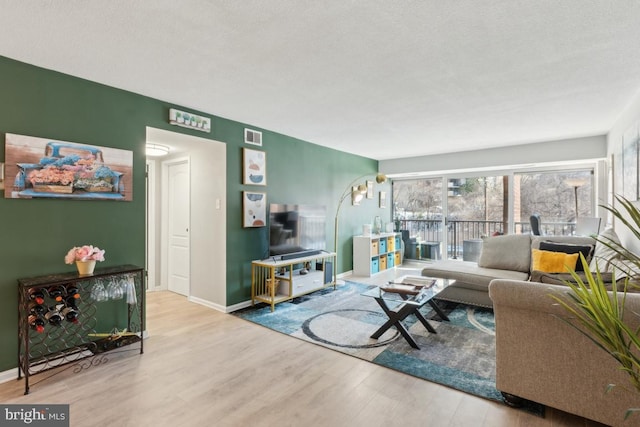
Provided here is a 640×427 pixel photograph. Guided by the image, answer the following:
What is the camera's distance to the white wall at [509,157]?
4.73 meters

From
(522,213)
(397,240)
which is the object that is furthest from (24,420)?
(522,213)

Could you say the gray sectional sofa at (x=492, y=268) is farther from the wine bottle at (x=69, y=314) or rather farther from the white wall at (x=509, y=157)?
the wine bottle at (x=69, y=314)

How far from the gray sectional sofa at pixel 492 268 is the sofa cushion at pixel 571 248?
0.04 m

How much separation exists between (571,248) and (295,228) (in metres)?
3.45

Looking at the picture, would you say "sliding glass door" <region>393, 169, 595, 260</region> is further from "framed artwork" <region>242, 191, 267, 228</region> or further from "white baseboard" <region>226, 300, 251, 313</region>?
"white baseboard" <region>226, 300, 251, 313</region>

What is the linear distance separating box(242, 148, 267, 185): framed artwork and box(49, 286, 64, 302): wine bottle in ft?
7.09

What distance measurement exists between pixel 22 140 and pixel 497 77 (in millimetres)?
3819

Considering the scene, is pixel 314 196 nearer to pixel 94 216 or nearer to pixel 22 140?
pixel 94 216

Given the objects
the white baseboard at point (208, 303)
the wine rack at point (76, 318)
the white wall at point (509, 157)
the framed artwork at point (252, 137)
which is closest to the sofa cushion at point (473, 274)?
the white wall at point (509, 157)

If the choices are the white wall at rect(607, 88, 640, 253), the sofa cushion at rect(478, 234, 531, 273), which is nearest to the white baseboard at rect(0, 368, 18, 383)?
the sofa cushion at rect(478, 234, 531, 273)

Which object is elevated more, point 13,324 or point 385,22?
point 385,22

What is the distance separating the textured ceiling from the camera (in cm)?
178

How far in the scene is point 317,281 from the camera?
15.0 feet

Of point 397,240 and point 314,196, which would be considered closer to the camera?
point 314,196
